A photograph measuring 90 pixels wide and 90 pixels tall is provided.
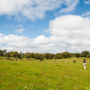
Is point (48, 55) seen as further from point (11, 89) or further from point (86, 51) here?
point (11, 89)

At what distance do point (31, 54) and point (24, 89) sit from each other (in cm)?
14757

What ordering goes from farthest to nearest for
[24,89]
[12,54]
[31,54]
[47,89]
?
1. [31,54]
2. [12,54]
3. [47,89]
4. [24,89]

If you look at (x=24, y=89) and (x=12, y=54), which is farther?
(x=12, y=54)

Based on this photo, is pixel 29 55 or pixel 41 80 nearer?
pixel 41 80

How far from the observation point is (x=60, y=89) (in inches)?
526

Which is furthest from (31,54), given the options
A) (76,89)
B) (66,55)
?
(76,89)

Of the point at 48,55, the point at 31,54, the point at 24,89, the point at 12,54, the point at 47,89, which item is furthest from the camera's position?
the point at 48,55

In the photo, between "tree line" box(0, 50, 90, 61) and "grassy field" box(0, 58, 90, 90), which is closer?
"grassy field" box(0, 58, 90, 90)

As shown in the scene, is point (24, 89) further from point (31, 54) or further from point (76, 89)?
point (31, 54)

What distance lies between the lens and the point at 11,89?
1242 cm

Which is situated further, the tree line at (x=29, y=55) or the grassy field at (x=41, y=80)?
the tree line at (x=29, y=55)

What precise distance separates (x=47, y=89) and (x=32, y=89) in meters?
1.81

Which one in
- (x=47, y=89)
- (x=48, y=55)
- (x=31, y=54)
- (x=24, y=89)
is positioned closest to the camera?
(x=24, y=89)

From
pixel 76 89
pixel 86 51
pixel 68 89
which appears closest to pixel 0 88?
pixel 68 89
